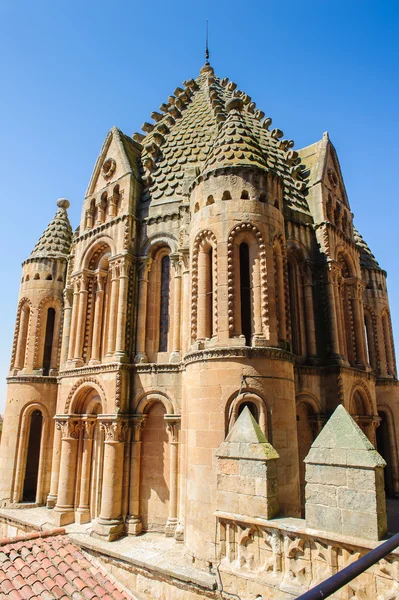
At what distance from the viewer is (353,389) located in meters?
16.3

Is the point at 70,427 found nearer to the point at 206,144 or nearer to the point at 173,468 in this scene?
the point at 173,468

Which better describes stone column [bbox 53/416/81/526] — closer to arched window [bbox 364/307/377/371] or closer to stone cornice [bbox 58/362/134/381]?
stone cornice [bbox 58/362/134/381]

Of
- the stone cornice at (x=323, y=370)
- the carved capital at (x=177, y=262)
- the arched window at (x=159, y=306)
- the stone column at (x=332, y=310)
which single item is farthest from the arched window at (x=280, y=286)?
the arched window at (x=159, y=306)

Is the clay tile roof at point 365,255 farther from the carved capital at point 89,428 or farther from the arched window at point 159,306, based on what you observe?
the carved capital at point 89,428

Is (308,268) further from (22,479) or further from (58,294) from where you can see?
(22,479)

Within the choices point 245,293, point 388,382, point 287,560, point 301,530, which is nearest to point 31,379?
point 245,293

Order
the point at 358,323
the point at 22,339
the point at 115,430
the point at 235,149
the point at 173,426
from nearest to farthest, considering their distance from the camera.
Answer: the point at 235,149 < the point at 173,426 < the point at 115,430 < the point at 358,323 < the point at 22,339

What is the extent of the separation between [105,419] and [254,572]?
31.0 ft

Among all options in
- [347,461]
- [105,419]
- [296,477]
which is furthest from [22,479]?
[347,461]

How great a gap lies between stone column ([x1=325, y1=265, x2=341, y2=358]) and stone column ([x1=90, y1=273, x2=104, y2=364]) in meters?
9.31

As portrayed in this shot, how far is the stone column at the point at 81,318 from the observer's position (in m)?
17.9

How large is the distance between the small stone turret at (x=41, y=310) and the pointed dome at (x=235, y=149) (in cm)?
1196

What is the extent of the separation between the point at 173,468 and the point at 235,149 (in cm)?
1116

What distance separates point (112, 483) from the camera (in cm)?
1456
